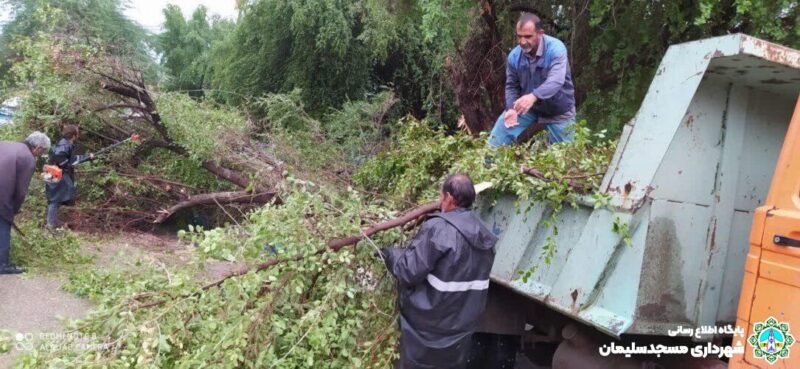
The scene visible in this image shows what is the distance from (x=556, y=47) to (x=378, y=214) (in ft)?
6.58

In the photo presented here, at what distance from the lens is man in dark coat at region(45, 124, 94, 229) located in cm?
683

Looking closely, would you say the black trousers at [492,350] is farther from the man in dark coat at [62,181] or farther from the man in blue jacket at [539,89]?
the man in dark coat at [62,181]

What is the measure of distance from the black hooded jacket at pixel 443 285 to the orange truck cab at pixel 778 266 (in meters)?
1.14

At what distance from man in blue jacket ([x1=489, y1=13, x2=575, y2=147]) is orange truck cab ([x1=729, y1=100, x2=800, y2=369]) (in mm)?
2063

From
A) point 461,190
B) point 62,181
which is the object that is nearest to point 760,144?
point 461,190

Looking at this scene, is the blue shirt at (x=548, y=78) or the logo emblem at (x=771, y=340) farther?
the blue shirt at (x=548, y=78)

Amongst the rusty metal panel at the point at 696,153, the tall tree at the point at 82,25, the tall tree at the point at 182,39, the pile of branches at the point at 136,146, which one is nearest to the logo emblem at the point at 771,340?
the rusty metal panel at the point at 696,153

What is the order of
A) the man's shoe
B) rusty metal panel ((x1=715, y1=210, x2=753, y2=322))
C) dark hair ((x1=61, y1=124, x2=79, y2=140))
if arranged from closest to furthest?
rusty metal panel ((x1=715, y1=210, x2=753, y2=322))
the man's shoe
dark hair ((x1=61, y1=124, x2=79, y2=140))

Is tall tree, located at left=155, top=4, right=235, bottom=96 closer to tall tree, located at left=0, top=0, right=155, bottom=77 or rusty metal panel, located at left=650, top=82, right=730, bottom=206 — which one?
tall tree, located at left=0, top=0, right=155, bottom=77

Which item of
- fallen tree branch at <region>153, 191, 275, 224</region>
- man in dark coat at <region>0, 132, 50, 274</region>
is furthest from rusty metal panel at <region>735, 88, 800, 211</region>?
man in dark coat at <region>0, 132, 50, 274</region>

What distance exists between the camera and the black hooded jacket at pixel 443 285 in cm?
279

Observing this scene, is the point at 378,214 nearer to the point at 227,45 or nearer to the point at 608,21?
the point at 608,21

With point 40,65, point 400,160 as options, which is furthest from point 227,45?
point 400,160

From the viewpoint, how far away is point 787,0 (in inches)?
219
